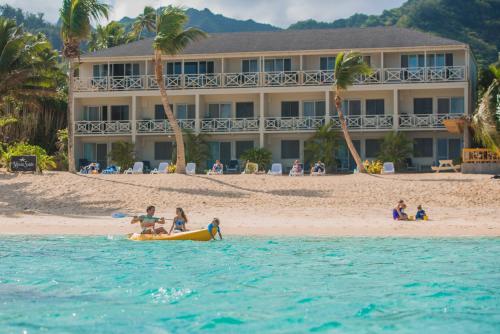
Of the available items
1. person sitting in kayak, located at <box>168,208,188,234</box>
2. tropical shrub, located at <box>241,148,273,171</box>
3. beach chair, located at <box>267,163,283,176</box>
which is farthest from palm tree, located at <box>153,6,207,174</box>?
person sitting in kayak, located at <box>168,208,188,234</box>

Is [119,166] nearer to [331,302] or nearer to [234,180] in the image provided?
[234,180]

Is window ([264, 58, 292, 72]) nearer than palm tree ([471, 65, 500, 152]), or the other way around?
palm tree ([471, 65, 500, 152])

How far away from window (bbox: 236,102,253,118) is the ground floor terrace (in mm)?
1146

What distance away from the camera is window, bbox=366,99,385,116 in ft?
116

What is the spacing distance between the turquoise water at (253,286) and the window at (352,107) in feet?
64.3

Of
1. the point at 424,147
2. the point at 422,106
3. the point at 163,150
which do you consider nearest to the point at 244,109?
the point at 163,150

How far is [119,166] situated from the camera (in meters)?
34.3

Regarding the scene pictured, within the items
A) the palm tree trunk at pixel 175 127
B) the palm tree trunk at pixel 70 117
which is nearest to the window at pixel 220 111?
the palm tree trunk at pixel 175 127

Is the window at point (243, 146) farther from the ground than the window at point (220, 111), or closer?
closer

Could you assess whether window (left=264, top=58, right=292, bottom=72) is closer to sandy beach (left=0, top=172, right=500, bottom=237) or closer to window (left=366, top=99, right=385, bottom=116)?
window (left=366, top=99, right=385, bottom=116)

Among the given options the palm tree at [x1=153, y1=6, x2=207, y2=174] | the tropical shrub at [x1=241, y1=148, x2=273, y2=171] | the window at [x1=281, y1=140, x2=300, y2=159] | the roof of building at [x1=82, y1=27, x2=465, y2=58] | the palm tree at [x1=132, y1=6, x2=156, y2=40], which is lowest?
the tropical shrub at [x1=241, y1=148, x2=273, y2=171]

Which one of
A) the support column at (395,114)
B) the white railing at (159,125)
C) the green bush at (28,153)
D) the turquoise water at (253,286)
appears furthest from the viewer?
the white railing at (159,125)

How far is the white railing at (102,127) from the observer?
36.0 meters

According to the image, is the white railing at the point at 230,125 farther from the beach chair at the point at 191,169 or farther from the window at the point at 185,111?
the beach chair at the point at 191,169
